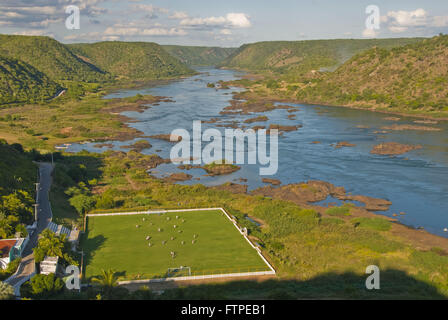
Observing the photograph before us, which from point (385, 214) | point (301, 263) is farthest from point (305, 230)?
point (385, 214)

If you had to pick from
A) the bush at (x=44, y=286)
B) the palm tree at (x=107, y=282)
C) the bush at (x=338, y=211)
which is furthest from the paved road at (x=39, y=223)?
the bush at (x=338, y=211)

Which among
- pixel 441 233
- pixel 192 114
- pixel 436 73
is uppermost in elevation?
pixel 436 73

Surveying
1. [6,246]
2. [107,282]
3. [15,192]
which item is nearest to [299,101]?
[15,192]

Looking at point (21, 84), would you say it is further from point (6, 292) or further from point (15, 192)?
point (6, 292)

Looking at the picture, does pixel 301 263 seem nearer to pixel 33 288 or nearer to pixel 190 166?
pixel 33 288

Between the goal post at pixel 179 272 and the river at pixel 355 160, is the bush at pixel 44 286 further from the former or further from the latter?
the river at pixel 355 160

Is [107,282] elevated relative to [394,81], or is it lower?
lower
